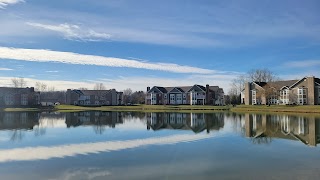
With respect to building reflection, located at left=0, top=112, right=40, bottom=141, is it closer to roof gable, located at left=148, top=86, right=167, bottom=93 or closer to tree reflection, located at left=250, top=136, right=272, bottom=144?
tree reflection, located at left=250, top=136, right=272, bottom=144

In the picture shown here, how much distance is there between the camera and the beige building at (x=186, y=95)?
10344 centimetres

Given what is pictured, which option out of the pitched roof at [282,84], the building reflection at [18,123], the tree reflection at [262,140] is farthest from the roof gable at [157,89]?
the tree reflection at [262,140]

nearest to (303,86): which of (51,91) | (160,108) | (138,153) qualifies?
(160,108)

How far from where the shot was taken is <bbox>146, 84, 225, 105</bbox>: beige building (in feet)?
339

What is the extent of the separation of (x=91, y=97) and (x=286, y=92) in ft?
224

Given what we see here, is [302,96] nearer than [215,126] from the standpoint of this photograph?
No

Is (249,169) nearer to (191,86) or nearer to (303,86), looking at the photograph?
(303,86)

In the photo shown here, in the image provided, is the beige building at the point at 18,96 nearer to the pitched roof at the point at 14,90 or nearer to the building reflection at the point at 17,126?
the pitched roof at the point at 14,90

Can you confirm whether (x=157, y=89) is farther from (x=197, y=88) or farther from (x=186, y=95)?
(x=197, y=88)

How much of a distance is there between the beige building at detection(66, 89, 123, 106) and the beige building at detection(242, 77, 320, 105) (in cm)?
5320

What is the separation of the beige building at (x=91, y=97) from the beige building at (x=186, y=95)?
18761 millimetres

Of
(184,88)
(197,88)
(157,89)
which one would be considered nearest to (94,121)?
(197,88)

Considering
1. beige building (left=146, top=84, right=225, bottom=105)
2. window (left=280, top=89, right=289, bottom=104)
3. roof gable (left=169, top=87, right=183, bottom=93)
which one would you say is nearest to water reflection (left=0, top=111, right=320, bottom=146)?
window (left=280, top=89, right=289, bottom=104)

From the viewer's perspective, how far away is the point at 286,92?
85250 mm
